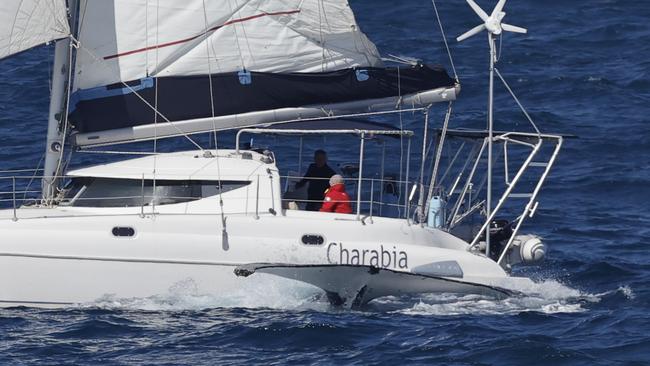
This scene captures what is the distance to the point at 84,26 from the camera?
2405cm

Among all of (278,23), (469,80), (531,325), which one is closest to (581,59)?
(469,80)

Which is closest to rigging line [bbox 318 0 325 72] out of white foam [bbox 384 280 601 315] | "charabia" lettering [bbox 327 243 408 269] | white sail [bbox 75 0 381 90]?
white sail [bbox 75 0 381 90]

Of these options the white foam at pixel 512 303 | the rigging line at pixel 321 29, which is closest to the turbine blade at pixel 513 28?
the rigging line at pixel 321 29

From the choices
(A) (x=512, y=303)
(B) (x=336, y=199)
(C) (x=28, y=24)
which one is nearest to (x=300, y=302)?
(B) (x=336, y=199)

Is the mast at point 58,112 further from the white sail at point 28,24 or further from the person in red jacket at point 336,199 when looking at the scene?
the person in red jacket at point 336,199

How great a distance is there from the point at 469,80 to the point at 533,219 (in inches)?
418

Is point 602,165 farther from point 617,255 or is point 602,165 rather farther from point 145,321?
point 145,321

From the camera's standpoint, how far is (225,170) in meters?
23.6

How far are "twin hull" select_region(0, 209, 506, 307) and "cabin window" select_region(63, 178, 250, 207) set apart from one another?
2.13 feet

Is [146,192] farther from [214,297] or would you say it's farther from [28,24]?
[28,24]

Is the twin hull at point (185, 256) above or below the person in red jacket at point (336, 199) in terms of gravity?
below

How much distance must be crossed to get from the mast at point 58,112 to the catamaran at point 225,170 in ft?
0.11

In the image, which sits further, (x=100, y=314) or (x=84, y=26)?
(x=84, y=26)

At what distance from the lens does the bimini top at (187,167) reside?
918 inches
